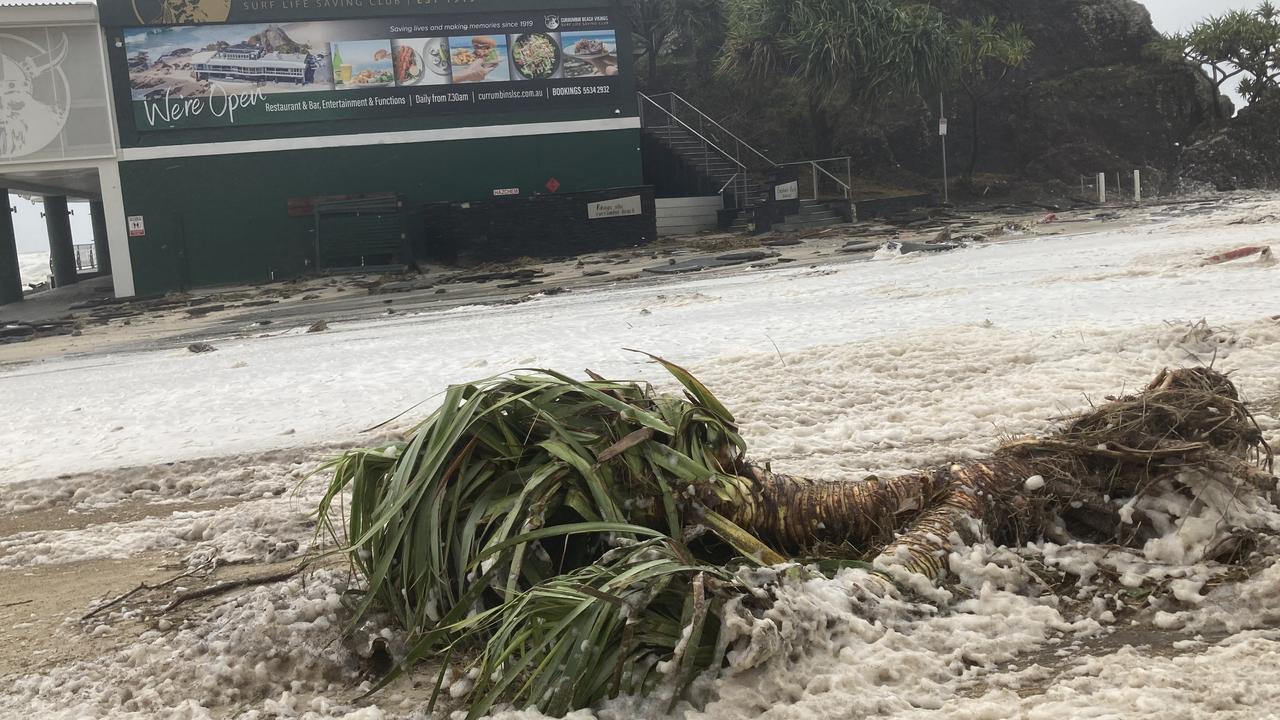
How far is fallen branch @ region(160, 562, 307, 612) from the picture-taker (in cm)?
347

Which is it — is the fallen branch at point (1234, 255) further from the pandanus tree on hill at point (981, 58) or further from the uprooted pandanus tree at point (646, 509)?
the pandanus tree on hill at point (981, 58)

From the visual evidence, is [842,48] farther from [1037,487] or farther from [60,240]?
[1037,487]

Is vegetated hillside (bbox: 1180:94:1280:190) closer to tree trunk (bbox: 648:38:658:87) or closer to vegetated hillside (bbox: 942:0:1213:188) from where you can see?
vegetated hillside (bbox: 942:0:1213:188)

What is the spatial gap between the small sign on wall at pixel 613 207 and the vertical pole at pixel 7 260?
15.3 m

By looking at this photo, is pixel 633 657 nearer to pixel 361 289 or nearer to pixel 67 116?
pixel 361 289

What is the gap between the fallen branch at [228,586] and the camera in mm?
3467

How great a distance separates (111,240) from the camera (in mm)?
25156

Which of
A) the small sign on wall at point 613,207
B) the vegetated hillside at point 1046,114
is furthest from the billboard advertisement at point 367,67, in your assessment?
the vegetated hillside at point 1046,114

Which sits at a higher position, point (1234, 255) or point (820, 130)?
point (820, 130)

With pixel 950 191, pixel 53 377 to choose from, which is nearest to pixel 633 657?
pixel 53 377

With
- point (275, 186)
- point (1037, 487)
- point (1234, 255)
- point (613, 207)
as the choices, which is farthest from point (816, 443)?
point (275, 186)

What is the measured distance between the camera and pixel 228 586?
3549 mm

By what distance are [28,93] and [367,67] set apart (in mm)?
7497

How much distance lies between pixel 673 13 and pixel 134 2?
1695 cm
